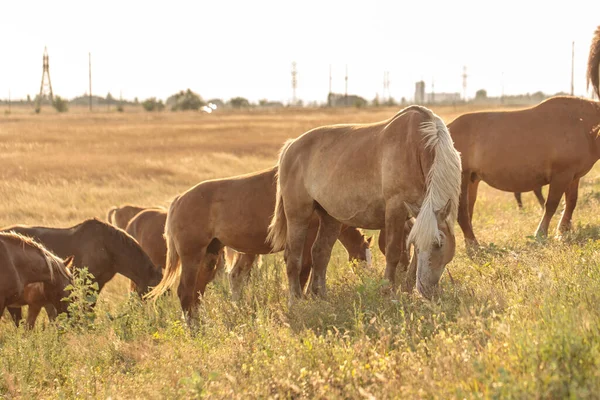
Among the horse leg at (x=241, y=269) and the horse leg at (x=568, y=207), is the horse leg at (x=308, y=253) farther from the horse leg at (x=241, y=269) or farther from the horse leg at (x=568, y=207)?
the horse leg at (x=568, y=207)

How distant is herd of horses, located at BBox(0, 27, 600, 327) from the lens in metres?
6.61

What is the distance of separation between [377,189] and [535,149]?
3.89 metres

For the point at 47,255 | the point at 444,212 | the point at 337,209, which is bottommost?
the point at 47,255

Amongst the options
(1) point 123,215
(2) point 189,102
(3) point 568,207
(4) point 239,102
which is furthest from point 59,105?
(3) point 568,207

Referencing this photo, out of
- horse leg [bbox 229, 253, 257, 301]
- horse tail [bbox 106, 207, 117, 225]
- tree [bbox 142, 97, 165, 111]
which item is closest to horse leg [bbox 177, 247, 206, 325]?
horse leg [bbox 229, 253, 257, 301]

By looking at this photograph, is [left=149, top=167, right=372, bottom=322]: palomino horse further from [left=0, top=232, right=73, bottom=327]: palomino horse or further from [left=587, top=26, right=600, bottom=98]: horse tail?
[left=587, top=26, right=600, bottom=98]: horse tail

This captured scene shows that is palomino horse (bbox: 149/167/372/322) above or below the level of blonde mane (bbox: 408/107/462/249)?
below

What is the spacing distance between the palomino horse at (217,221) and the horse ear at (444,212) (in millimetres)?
2881

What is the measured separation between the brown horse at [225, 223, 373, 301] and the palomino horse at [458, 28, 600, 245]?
1414 mm

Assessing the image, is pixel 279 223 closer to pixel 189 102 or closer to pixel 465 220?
pixel 465 220

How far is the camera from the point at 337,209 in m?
7.36

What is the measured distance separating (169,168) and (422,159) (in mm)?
20020

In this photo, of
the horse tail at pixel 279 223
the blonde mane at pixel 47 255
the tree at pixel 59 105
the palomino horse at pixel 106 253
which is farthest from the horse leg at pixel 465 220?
the tree at pixel 59 105

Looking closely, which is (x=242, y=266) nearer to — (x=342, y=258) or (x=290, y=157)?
(x=342, y=258)
